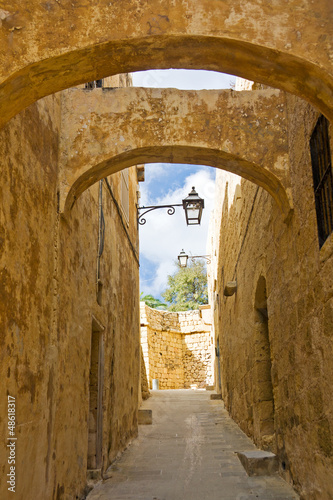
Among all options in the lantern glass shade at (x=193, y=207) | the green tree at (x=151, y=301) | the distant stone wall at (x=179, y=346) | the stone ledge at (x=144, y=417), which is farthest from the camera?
the green tree at (x=151, y=301)

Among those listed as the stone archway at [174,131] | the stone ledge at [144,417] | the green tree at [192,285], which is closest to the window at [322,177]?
the stone archway at [174,131]

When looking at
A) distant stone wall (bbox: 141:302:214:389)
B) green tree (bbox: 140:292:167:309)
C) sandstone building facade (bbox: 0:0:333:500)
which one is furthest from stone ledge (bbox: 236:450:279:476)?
green tree (bbox: 140:292:167:309)

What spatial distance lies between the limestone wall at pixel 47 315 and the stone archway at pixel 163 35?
2.17 ft

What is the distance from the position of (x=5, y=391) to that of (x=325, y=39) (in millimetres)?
2958

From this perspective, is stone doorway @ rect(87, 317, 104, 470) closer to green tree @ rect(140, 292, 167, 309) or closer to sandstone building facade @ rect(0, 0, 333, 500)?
sandstone building facade @ rect(0, 0, 333, 500)

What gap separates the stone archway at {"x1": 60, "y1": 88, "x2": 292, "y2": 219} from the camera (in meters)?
5.40

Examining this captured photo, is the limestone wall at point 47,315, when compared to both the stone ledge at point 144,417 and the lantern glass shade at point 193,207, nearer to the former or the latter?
the lantern glass shade at point 193,207

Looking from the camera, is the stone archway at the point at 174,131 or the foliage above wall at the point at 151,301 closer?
the stone archway at the point at 174,131

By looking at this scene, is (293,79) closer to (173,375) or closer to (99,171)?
(99,171)

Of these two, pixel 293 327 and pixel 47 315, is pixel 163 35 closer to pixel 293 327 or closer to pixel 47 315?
pixel 47 315

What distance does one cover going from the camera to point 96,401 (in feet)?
21.6

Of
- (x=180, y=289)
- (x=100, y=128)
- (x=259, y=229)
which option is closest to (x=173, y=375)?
(x=180, y=289)

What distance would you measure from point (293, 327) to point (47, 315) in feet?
7.35

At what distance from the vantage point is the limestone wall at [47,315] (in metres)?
3.59
